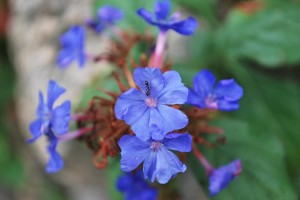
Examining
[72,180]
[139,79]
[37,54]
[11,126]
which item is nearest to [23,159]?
[11,126]

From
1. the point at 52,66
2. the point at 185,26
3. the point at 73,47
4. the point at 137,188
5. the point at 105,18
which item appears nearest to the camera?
the point at 185,26

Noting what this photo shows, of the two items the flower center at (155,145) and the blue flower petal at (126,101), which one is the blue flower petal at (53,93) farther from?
the flower center at (155,145)

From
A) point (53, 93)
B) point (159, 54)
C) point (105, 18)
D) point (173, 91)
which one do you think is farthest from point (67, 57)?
point (173, 91)

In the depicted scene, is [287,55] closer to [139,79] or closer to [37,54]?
[139,79]

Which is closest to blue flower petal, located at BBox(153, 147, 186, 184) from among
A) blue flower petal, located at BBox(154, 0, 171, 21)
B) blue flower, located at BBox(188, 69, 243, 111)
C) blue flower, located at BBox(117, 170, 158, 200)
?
blue flower, located at BBox(188, 69, 243, 111)

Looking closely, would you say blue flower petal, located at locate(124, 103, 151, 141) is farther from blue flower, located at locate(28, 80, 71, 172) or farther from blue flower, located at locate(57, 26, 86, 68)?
blue flower, located at locate(57, 26, 86, 68)

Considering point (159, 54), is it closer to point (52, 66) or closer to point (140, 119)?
point (140, 119)
